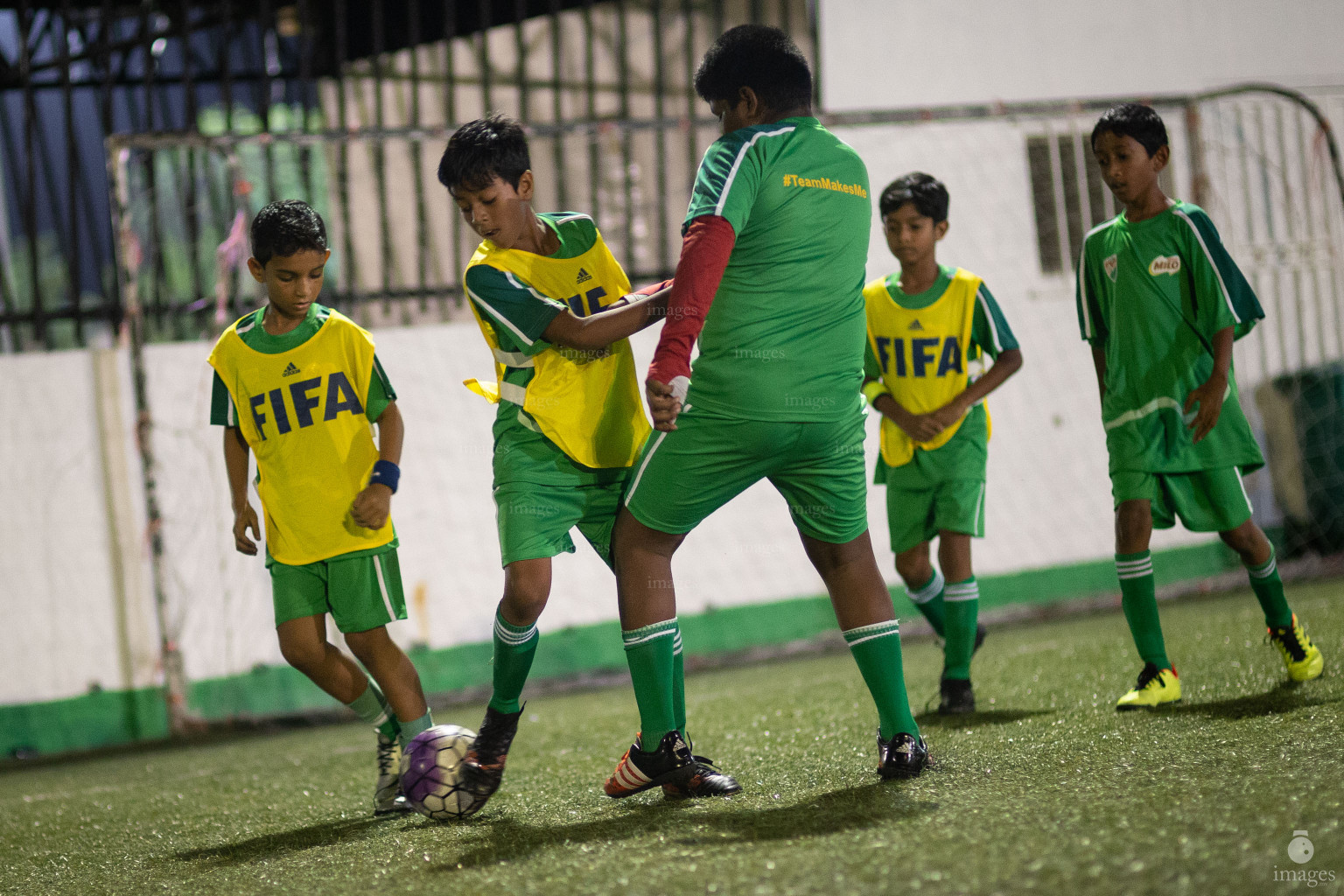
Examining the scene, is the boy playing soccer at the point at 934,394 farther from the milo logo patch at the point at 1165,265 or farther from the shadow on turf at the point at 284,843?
the shadow on turf at the point at 284,843

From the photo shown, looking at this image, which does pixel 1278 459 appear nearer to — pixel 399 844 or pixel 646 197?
pixel 646 197

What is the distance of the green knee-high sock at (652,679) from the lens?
243 centimetres

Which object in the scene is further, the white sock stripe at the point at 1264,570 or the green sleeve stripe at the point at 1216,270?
the white sock stripe at the point at 1264,570

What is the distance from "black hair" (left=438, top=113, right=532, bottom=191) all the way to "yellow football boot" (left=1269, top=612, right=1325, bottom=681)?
2368 millimetres

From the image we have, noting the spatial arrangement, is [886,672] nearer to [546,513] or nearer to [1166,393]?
[546,513]

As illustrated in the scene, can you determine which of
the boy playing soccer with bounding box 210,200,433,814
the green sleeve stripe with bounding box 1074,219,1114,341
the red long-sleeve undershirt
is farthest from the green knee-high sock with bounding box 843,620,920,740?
the green sleeve stripe with bounding box 1074,219,1114,341

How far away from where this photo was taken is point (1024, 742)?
2.71 metres

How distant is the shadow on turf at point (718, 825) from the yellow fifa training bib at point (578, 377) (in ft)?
2.57

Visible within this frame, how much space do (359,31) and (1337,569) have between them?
238 inches

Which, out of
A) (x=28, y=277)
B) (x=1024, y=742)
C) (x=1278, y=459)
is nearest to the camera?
(x=1024, y=742)

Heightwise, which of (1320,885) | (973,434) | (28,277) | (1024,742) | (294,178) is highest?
(294,178)

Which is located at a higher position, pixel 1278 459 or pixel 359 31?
pixel 359 31

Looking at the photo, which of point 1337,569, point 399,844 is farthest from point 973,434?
point 1337,569

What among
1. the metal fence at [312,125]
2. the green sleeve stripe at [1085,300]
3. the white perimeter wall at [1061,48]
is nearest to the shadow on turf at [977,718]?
the green sleeve stripe at [1085,300]
